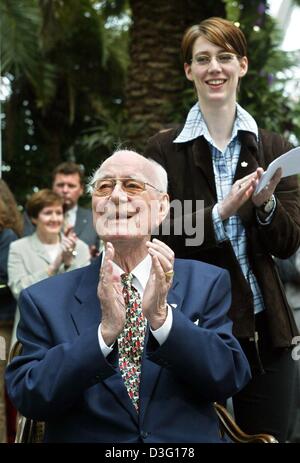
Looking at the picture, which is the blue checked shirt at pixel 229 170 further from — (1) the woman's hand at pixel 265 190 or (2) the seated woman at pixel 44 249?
(2) the seated woman at pixel 44 249

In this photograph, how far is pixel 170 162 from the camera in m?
3.89

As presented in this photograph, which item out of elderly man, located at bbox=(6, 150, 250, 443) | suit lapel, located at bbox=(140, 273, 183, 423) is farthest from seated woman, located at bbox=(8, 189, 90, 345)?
suit lapel, located at bbox=(140, 273, 183, 423)

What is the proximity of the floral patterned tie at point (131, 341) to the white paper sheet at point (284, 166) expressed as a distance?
2.05ft

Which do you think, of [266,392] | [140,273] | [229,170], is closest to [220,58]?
[229,170]

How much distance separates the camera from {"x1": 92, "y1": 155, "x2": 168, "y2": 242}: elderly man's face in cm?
333

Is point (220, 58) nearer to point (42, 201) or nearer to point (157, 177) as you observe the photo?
point (157, 177)

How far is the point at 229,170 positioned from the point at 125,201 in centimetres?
65

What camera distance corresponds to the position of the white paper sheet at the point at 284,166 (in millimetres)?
3339

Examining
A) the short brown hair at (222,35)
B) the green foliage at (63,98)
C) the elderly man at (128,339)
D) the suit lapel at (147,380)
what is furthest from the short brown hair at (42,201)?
the green foliage at (63,98)

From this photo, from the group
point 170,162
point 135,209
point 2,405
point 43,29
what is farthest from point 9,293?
point 43,29

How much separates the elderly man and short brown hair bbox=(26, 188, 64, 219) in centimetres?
326

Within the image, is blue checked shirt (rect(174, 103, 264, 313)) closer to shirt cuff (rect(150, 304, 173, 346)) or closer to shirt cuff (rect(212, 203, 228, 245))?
shirt cuff (rect(212, 203, 228, 245))

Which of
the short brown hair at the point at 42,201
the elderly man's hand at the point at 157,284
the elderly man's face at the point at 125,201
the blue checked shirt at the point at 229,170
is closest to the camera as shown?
the elderly man's hand at the point at 157,284

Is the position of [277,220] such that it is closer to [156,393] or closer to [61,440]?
[156,393]
